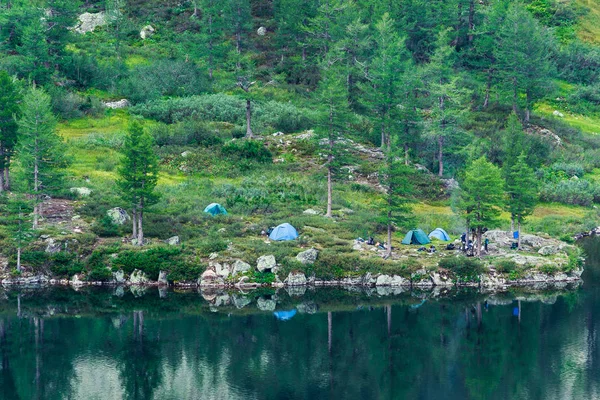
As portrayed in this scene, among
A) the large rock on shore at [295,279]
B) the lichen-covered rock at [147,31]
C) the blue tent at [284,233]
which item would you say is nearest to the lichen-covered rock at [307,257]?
the large rock on shore at [295,279]

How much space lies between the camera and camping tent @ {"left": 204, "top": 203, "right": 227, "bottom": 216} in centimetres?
7450

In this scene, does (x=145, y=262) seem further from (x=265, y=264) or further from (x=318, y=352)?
(x=318, y=352)

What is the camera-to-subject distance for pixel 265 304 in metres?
62.3

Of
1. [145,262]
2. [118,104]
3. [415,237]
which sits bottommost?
[145,262]

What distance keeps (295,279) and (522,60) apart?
47926mm

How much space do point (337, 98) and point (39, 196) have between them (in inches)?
1008

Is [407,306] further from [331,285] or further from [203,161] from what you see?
[203,161]

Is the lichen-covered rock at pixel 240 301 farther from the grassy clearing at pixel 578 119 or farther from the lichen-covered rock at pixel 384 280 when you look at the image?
the grassy clearing at pixel 578 119

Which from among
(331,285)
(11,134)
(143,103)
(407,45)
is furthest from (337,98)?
(407,45)

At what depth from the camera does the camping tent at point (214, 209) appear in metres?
74.5

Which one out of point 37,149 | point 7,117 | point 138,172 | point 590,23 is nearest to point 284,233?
point 138,172

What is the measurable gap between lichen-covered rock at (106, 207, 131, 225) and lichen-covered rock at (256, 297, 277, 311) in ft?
49.1

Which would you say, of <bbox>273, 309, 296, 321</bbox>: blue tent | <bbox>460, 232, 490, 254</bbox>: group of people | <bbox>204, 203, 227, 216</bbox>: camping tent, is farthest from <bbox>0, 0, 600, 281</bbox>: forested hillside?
<bbox>273, 309, 296, 321</bbox>: blue tent

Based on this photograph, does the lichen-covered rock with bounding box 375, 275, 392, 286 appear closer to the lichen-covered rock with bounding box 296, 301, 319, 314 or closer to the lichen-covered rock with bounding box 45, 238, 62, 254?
the lichen-covered rock with bounding box 296, 301, 319, 314
